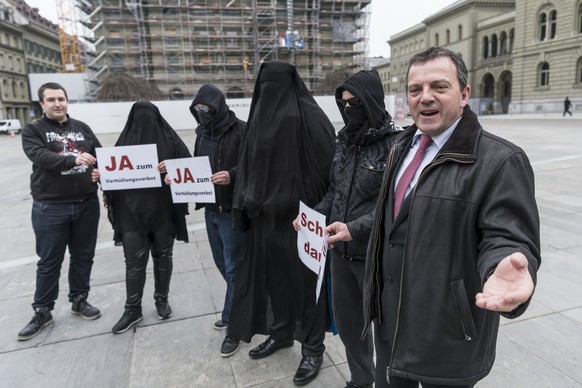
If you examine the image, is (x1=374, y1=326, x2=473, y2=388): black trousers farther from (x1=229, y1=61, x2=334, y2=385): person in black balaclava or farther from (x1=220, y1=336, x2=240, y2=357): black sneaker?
(x1=220, y1=336, x2=240, y2=357): black sneaker

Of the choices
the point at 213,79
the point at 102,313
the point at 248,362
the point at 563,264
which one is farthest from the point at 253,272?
the point at 213,79

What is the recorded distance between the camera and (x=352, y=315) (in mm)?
2432

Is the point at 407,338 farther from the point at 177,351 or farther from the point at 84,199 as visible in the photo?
the point at 84,199

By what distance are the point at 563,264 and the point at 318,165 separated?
346cm

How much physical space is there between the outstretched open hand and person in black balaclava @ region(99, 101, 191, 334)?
2826mm

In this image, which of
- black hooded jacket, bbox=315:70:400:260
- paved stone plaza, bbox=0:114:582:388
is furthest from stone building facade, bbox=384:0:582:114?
black hooded jacket, bbox=315:70:400:260

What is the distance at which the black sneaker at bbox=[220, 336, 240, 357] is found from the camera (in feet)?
10.2

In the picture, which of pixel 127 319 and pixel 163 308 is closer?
pixel 127 319

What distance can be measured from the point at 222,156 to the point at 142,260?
46.1 inches

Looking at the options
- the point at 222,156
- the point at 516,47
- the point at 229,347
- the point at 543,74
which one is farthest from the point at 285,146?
the point at 516,47

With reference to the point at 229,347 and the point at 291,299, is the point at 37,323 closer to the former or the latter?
the point at 229,347

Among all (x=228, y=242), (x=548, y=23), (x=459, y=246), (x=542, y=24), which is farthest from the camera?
(x=542, y=24)

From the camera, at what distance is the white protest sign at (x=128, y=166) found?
3.36m

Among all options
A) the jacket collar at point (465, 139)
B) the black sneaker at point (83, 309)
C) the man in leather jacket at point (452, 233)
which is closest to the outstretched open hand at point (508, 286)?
the man in leather jacket at point (452, 233)
